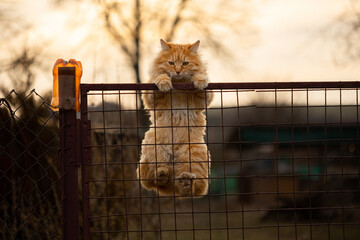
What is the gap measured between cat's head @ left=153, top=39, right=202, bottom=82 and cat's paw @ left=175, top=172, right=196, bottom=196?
0.91 m

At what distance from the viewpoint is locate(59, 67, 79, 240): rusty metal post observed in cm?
264

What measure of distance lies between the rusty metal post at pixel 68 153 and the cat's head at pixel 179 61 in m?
1.02

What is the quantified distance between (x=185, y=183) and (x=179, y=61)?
112 cm

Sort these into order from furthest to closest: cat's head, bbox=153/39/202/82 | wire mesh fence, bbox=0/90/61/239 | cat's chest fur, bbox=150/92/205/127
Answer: wire mesh fence, bbox=0/90/61/239, cat's head, bbox=153/39/202/82, cat's chest fur, bbox=150/92/205/127

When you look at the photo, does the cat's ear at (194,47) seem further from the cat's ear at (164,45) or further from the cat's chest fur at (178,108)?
the cat's chest fur at (178,108)

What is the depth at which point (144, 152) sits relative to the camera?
10.5 ft

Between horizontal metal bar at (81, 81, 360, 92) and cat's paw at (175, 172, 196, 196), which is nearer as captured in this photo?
horizontal metal bar at (81, 81, 360, 92)

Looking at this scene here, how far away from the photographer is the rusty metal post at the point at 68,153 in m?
2.64

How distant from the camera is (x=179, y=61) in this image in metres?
3.47

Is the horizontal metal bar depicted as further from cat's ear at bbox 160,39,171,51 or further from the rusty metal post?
cat's ear at bbox 160,39,171,51

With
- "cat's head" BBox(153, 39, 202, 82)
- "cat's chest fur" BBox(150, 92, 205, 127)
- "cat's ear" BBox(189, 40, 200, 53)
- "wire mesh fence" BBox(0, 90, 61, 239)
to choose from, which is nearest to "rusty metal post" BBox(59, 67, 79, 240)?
"cat's chest fur" BBox(150, 92, 205, 127)

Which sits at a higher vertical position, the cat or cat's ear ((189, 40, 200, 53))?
cat's ear ((189, 40, 200, 53))

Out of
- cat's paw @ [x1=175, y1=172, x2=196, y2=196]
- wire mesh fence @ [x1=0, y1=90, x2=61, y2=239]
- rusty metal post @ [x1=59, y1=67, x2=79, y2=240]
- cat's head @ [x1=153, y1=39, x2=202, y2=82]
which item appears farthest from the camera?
wire mesh fence @ [x1=0, y1=90, x2=61, y2=239]

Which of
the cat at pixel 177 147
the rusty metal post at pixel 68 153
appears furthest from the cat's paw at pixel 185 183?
the rusty metal post at pixel 68 153
